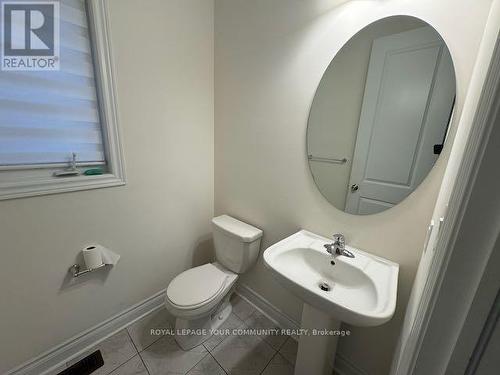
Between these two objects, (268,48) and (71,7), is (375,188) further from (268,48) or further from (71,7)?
(71,7)

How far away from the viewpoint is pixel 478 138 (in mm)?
304

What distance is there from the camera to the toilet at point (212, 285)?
1.25 meters

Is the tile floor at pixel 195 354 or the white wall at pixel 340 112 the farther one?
the tile floor at pixel 195 354

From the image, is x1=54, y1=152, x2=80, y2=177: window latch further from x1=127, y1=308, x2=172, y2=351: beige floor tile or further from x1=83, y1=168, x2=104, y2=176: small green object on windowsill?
x1=127, y1=308, x2=172, y2=351: beige floor tile

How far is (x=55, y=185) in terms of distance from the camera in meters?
1.08

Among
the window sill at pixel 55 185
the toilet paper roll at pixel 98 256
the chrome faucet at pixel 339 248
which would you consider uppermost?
the window sill at pixel 55 185

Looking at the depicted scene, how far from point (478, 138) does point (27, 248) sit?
1.67 meters

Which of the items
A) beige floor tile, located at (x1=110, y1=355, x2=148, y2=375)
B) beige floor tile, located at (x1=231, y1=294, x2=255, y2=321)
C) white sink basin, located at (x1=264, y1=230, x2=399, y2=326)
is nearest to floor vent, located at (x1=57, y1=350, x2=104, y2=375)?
beige floor tile, located at (x1=110, y1=355, x2=148, y2=375)

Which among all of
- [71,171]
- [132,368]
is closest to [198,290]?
[132,368]

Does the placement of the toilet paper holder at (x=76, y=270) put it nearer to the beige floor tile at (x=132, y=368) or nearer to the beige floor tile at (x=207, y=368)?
the beige floor tile at (x=132, y=368)

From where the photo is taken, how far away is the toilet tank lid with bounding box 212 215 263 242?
1437 millimetres

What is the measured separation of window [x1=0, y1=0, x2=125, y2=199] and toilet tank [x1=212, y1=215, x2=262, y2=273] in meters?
0.80

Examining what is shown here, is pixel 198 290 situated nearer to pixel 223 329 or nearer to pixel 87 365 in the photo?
pixel 223 329

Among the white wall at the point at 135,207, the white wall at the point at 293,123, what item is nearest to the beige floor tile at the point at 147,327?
the white wall at the point at 135,207
